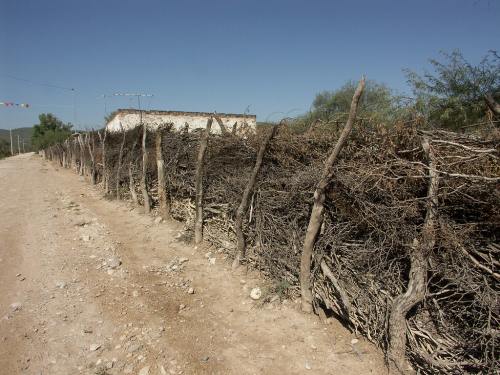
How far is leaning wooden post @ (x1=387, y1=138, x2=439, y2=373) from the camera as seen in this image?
280cm

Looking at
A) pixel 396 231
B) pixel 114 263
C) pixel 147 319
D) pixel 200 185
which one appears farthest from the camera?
pixel 200 185

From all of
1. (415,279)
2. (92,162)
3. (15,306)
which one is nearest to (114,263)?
(15,306)

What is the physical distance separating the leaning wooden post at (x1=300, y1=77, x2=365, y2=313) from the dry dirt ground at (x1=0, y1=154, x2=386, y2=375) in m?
0.26

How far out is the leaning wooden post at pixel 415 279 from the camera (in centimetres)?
280

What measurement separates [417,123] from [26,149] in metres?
97.4

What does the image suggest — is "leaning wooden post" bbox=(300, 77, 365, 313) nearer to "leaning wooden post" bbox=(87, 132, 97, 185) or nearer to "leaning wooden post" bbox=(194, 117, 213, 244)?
"leaning wooden post" bbox=(194, 117, 213, 244)

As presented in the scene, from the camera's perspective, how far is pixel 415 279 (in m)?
2.84

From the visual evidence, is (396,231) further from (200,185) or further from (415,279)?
(200,185)

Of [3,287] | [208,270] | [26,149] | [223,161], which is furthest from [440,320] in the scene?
[26,149]

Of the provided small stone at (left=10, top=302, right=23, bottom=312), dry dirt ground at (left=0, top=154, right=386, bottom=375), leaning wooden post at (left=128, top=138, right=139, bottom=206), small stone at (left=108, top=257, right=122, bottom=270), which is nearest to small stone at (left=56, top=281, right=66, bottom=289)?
dry dirt ground at (left=0, top=154, right=386, bottom=375)

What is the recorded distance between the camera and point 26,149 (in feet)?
268

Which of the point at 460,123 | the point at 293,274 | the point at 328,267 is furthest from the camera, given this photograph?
the point at 460,123

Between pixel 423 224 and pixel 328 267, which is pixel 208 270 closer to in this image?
pixel 328 267

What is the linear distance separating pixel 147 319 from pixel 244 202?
1971mm
